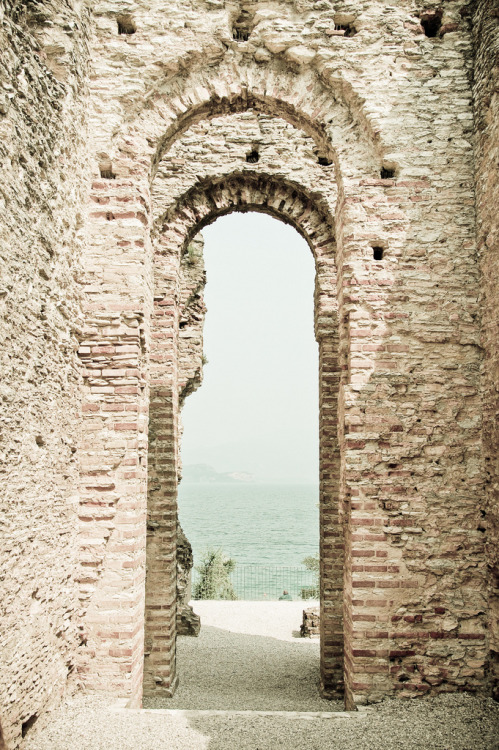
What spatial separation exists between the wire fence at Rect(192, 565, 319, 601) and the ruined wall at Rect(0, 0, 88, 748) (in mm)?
11401

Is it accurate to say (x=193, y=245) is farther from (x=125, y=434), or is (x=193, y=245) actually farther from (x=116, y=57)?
(x=125, y=434)

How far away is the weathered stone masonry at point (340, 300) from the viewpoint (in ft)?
12.6

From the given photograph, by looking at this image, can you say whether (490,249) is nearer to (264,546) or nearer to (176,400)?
(176,400)

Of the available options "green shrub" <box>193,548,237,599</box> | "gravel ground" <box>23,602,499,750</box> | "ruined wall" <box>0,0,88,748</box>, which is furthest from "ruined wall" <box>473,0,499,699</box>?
"green shrub" <box>193,548,237,599</box>

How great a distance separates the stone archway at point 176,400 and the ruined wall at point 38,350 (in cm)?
251

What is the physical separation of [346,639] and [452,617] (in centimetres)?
83

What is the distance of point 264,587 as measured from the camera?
74.5 ft

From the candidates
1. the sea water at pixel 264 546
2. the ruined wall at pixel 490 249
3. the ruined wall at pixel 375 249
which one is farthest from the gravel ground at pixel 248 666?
the sea water at pixel 264 546

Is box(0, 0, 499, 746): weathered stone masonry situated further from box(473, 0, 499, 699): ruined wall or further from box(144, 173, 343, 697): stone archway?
box(144, 173, 343, 697): stone archway

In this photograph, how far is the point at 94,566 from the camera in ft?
14.2

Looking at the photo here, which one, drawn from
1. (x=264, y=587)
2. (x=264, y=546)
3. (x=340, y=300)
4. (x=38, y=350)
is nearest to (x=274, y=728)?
(x=38, y=350)

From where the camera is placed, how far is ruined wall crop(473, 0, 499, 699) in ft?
13.7

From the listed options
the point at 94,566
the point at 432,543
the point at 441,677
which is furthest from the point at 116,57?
the point at 441,677

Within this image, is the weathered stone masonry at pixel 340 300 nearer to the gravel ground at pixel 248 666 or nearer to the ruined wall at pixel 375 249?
the ruined wall at pixel 375 249
